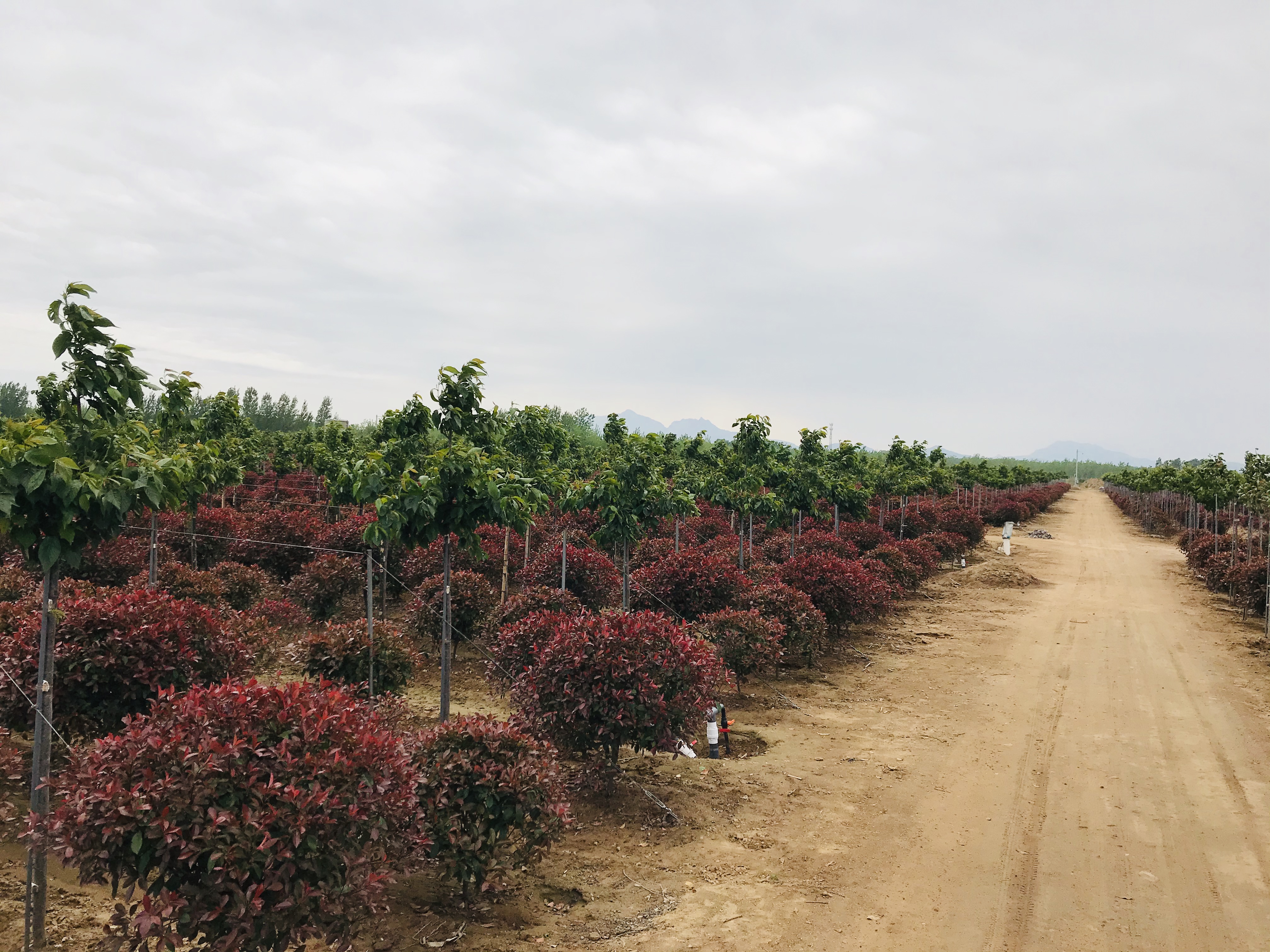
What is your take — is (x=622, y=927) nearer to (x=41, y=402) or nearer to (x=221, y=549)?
(x=41, y=402)

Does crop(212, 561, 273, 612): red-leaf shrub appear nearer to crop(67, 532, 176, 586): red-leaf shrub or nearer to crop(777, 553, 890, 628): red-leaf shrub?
crop(67, 532, 176, 586): red-leaf shrub

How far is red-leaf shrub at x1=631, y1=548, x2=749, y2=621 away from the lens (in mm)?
12219

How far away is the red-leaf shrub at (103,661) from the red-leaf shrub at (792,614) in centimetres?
785

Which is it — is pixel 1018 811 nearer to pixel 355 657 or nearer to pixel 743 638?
pixel 743 638

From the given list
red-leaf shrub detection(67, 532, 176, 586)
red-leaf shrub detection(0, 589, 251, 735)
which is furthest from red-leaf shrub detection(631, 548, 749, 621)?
red-leaf shrub detection(67, 532, 176, 586)

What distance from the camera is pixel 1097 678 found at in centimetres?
1223

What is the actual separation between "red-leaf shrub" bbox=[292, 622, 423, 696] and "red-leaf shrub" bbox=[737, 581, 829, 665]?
17.9 feet

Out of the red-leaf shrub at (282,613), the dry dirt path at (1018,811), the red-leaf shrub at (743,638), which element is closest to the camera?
the dry dirt path at (1018,811)

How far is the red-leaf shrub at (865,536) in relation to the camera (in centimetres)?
2081

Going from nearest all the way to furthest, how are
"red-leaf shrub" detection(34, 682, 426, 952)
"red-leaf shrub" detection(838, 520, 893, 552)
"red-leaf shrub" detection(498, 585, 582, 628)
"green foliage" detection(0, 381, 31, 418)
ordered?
"red-leaf shrub" detection(34, 682, 426, 952) < "red-leaf shrub" detection(498, 585, 582, 628) < "red-leaf shrub" detection(838, 520, 893, 552) < "green foliage" detection(0, 381, 31, 418)

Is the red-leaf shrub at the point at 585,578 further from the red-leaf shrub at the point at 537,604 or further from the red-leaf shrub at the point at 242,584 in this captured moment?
the red-leaf shrub at the point at 242,584

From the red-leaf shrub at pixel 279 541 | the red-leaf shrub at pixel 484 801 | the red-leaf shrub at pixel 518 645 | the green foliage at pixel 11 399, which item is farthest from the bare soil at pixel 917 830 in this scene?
the green foliage at pixel 11 399

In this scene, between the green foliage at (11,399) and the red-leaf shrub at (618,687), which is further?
the green foliage at (11,399)

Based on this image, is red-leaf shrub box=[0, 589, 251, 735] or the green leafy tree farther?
the green leafy tree
